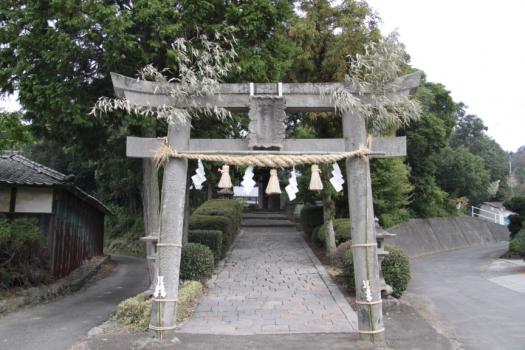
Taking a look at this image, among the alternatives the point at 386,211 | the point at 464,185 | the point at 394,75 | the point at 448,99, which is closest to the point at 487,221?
the point at 464,185

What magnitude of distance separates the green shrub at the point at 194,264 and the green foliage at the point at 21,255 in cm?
438

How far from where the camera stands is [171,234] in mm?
6926

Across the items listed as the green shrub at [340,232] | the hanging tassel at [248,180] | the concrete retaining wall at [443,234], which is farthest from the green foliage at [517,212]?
the hanging tassel at [248,180]

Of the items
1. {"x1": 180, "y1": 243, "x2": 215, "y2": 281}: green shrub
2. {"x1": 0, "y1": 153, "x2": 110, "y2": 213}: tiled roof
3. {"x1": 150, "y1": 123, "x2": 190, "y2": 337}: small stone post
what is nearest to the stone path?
{"x1": 180, "y1": 243, "x2": 215, "y2": 281}: green shrub

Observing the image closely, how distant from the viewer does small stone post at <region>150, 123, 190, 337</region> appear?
6.81 meters

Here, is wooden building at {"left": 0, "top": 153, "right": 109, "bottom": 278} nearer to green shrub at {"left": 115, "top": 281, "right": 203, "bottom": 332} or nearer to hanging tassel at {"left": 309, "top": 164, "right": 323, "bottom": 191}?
green shrub at {"left": 115, "top": 281, "right": 203, "bottom": 332}

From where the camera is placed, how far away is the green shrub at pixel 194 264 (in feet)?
37.6

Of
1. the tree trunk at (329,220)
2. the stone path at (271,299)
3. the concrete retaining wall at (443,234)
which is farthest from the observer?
the concrete retaining wall at (443,234)

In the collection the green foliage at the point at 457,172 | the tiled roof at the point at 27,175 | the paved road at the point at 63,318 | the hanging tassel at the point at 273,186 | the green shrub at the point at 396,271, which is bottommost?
the paved road at the point at 63,318

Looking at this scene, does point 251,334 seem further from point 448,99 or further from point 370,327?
point 448,99

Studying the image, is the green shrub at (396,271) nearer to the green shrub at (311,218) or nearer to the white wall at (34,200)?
the green shrub at (311,218)

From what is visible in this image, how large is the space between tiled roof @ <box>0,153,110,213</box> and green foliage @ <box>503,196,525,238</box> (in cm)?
1971

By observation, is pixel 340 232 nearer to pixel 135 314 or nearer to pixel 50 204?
pixel 135 314

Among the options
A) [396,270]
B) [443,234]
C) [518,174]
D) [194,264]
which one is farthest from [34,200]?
[518,174]
